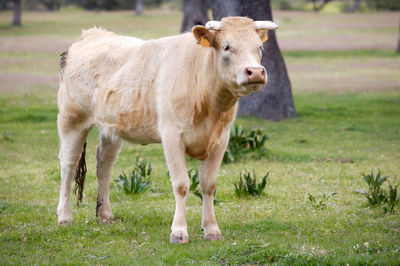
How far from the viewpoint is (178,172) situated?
737 centimetres

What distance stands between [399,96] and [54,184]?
14.6m

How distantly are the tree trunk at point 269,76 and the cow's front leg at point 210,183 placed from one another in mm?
9030

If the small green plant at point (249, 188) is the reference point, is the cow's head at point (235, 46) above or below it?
above

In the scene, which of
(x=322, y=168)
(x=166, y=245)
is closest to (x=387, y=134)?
(x=322, y=168)

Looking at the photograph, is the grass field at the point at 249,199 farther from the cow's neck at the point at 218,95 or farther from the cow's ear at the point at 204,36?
the cow's ear at the point at 204,36

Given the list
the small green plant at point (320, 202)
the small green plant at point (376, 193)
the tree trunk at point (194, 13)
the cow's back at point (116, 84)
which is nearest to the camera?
the cow's back at point (116, 84)

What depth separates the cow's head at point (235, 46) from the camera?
22.1 ft

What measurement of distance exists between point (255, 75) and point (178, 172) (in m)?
1.63

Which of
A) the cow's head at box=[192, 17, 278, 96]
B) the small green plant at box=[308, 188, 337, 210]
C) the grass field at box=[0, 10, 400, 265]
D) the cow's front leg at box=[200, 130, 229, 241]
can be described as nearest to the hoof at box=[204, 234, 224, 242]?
the cow's front leg at box=[200, 130, 229, 241]

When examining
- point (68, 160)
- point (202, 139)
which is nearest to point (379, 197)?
point (202, 139)

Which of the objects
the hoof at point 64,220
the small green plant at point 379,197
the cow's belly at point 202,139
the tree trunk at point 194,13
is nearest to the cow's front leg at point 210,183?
the cow's belly at point 202,139

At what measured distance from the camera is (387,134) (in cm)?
1548

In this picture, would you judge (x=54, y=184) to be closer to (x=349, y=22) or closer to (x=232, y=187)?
(x=232, y=187)

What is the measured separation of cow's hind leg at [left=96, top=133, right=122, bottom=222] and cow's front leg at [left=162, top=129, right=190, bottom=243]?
1617mm
